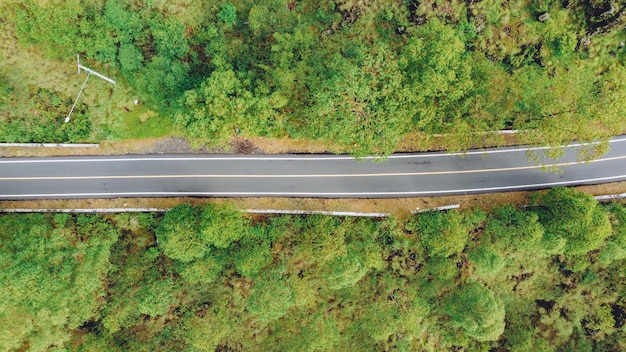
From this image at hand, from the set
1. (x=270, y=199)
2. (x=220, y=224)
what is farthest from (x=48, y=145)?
(x=270, y=199)

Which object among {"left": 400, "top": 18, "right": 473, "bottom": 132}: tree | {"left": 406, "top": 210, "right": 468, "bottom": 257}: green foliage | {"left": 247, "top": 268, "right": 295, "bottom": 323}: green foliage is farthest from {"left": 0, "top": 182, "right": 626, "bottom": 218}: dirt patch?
{"left": 400, "top": 18, "right": 473, "bottom": 132}: tree

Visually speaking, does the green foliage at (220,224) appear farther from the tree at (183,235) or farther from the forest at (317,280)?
the tree at (183,235)

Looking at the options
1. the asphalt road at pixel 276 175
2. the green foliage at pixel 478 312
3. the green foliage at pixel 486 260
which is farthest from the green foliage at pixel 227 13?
the green foliage at pixel 478 312

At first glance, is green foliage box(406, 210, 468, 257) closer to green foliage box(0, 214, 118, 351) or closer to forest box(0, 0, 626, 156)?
forest box(0, 0, 626, 156)

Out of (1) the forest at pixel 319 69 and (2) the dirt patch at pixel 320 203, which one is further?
(2) the dirt patch at pixel 320 203

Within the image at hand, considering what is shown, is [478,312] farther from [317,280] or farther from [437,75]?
[437,75]

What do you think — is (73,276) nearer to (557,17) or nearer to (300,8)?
(300,8)
